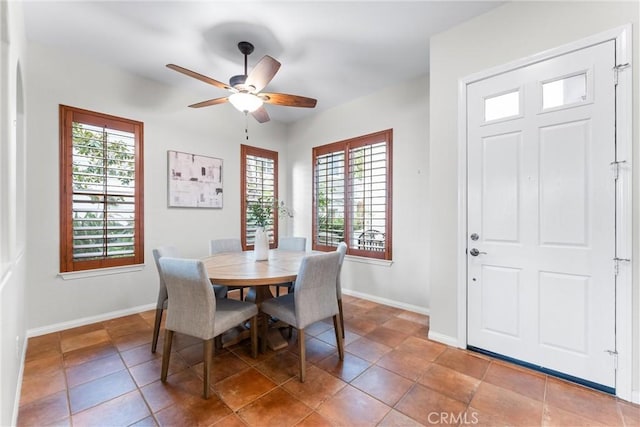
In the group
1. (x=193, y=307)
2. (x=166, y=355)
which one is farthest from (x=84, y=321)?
(x=193, y=307)

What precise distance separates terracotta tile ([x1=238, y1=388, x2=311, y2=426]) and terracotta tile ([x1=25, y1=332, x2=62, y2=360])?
2.00m

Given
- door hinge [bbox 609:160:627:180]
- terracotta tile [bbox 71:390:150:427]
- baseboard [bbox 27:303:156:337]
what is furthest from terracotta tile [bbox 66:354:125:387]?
door hinge [bbox 609:160:627:180]

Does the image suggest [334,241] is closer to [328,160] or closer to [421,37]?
[328,160]

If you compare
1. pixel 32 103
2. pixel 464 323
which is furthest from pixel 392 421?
pixel 32 103

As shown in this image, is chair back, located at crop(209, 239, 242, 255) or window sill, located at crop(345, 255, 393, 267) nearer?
chair back, located at crop(209, 239, 242, 255)

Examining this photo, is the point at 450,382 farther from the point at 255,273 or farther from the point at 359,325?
the point at 255,273

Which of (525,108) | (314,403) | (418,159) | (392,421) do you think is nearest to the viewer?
(392,421)

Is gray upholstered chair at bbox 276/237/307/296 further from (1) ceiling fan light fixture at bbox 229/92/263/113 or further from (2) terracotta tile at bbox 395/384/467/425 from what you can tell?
(2) terracotta tile at bbox 395/384/467/425

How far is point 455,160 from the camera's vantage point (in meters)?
2.52

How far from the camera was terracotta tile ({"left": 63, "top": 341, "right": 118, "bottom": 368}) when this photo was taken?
224 centimetres

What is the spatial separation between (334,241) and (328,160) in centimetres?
132

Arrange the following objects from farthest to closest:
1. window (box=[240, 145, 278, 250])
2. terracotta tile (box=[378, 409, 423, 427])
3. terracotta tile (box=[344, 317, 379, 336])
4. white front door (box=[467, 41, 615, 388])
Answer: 1. window (box=[240, 145, 278, 250])
2. terracotta tile (box=[344, 317, 379, 336])
3. white front door (box=[467, 41, 615, 388])
4. terracotta tile (box=[378, 409, 423, 427])

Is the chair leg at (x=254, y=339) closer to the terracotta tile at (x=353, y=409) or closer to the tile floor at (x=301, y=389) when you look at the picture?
the tile floor at (x=301, y=389)

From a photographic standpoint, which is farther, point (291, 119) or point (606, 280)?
point (291, 119)
